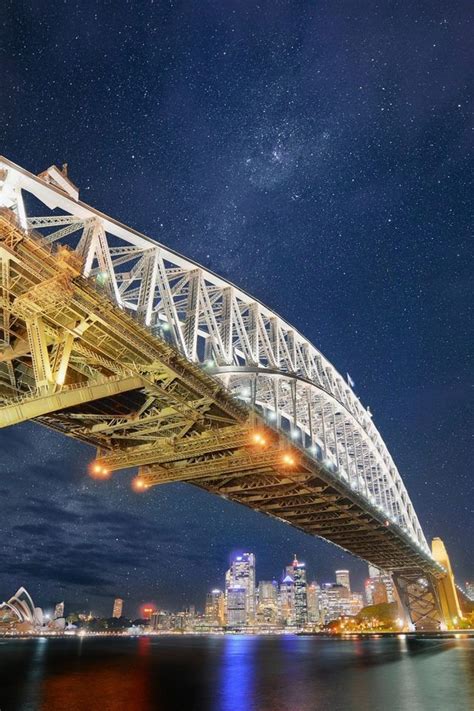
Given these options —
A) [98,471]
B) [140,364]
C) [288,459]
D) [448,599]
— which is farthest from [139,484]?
[448,599]

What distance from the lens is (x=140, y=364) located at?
25.4 meters

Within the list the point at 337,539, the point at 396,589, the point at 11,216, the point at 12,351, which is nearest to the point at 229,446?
the point at 12,351

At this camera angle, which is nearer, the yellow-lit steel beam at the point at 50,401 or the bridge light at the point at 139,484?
the yellow-lit steel beam at the point at 50,401

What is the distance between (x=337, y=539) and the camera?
231 ft

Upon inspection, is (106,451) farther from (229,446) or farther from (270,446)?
(270,446)

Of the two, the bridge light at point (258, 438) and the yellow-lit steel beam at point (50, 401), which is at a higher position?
the bridge light at point (258, 438)

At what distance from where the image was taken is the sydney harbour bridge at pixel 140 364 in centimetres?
2095

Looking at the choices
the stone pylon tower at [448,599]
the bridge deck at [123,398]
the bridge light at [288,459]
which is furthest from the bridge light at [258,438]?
the stone pylon tower at [448,599]

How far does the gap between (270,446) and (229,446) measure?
320 centimetres

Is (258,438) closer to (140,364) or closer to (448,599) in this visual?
(140,364)

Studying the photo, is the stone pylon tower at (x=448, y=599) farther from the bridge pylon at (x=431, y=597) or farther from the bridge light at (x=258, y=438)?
the bridge light at (x=258, y=438)

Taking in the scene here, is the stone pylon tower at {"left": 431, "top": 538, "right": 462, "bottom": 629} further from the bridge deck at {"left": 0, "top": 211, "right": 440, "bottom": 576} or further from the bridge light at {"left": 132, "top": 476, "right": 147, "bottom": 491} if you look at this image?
the bridge light at {"left": 132, "top": 476, "right": 147, "bottom": 491}

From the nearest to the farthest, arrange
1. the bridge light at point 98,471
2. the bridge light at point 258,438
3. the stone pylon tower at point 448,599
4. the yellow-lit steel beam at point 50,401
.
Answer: the yellow-lit steel beam at point 50,401
the bridge light at point 258,438
the bridge light at point 98,471
the stone pylon tower at point 448,599

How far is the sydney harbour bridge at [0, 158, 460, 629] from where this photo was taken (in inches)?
825
